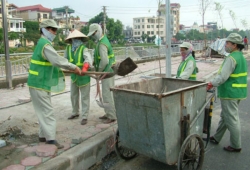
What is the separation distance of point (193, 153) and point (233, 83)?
1.30m

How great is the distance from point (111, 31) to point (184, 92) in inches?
1942

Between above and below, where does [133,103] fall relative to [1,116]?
above

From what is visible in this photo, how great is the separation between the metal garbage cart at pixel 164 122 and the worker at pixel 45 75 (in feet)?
3.27

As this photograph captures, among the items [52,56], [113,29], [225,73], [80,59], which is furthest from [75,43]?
[113,29]

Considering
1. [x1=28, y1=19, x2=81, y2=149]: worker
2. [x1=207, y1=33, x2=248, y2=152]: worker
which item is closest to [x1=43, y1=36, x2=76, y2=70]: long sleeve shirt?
[x1=28, y1=19, x2=81, y2=149]: worker

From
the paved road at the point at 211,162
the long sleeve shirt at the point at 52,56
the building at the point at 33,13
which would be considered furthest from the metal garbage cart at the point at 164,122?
the building at the point at 33,13

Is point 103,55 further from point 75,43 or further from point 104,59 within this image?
point 75,43

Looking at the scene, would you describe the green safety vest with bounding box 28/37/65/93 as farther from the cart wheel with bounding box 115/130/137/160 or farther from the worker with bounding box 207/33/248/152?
the worker with bounding box 207/33/248/152

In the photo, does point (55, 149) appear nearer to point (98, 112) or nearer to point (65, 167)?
point (65, 167)

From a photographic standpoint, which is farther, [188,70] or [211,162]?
[188,70]

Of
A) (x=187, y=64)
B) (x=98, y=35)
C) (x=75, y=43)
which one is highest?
(x=98, y=35)

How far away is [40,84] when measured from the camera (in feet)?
11.9

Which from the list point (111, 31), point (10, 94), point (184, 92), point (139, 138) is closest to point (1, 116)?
point (10, 94)

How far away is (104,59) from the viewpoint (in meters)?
4.70
